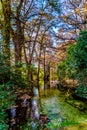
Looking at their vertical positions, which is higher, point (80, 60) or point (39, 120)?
point (80, 60)

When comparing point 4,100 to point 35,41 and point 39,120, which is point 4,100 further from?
point 35,41

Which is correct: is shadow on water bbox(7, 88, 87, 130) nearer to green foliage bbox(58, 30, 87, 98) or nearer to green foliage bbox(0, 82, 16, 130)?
green foliage bbox(0, 82, 16, 130)

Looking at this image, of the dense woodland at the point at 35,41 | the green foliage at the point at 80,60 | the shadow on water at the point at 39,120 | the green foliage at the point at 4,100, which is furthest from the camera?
the green foliage at the point at 80,60

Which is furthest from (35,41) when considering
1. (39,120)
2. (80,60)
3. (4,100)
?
(4,100)

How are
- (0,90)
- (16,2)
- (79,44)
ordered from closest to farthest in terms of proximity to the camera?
(0,90) → (79,44) → (16,2)

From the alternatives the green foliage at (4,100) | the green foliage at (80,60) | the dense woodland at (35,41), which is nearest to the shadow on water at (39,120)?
the green foliage at (4,100)

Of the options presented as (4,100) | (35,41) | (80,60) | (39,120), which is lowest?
(39,120)

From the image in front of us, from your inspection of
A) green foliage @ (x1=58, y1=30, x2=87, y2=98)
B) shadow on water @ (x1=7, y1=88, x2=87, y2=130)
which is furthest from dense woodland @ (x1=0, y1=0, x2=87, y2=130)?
shadow on water @ (x1=7, y1=88, x2=87, y2=130)

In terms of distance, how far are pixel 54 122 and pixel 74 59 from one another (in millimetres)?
2852

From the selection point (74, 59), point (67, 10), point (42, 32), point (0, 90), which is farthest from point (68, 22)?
point (0, 90)

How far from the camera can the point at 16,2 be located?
16.1 meters

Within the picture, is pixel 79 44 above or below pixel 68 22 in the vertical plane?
below

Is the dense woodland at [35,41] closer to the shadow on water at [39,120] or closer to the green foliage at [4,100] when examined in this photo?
the green foliage at [4,100]

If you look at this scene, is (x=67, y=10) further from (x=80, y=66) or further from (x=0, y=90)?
(x=0, y=90)
